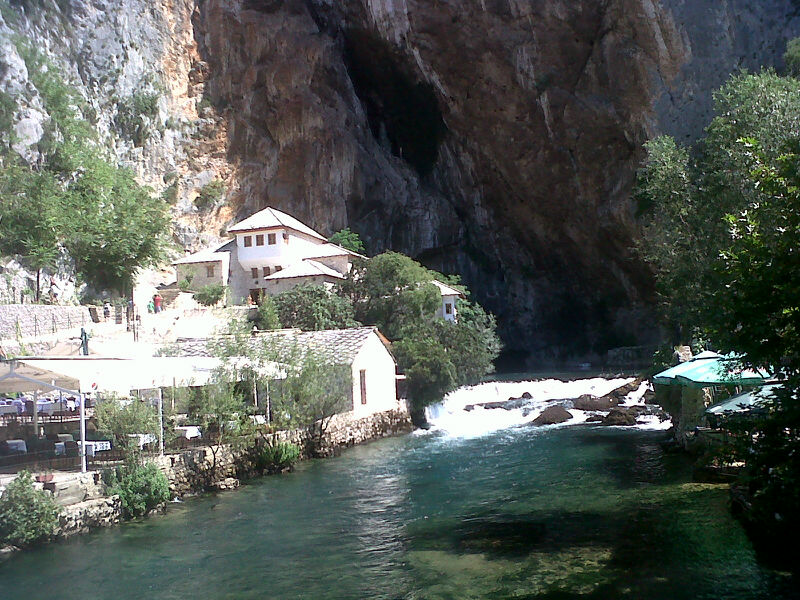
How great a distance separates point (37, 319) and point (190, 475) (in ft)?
47.8

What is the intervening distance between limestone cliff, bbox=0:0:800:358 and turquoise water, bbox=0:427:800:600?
27.2 metres

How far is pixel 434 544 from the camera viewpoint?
12.6m

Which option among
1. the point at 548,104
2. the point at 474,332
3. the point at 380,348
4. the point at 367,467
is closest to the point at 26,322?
the point at 380,348

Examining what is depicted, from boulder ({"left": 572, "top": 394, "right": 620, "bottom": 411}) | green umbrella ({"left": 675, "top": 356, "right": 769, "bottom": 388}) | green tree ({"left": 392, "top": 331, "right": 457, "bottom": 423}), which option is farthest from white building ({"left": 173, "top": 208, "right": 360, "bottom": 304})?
green umbrella ({"left": 675, "top": 356, "right": 769, "bottom": 388})

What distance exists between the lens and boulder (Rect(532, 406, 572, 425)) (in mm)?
29156

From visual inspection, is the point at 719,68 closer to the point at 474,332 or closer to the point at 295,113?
the point at 474,332

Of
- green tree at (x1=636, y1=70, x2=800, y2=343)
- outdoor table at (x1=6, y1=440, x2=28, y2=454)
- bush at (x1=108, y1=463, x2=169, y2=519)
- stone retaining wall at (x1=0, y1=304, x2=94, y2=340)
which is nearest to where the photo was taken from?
bush at (x1=108, y1=463, x2=169, y2=519)

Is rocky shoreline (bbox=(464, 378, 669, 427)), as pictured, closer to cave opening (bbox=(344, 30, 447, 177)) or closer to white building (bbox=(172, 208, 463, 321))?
white building (bbox=(172, 208, 463, 321))

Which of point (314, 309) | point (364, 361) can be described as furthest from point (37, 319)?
point (364, 361)

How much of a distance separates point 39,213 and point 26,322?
36.6 feet

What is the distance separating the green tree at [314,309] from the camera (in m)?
33.0

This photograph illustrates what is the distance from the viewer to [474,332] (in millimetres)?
34281

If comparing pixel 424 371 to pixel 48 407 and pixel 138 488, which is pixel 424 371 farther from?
pixel 138 488

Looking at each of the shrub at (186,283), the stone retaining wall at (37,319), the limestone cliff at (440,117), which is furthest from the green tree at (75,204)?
the stone retaining wall at (37,319)
